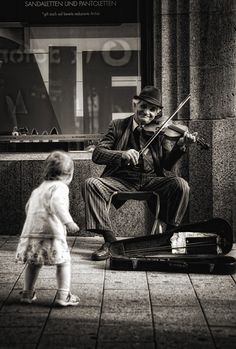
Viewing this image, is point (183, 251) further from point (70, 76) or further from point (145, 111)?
point (70, 76)

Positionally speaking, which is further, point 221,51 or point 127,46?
point 127,46

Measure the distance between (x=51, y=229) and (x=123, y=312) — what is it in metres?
0.70

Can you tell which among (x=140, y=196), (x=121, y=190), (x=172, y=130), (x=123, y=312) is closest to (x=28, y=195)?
(x=121, y=190)

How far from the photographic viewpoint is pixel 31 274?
4.58 metres

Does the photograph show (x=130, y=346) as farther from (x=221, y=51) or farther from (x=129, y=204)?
(x=221, y=51)

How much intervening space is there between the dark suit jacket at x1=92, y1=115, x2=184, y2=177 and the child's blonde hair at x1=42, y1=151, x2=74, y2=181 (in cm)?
178

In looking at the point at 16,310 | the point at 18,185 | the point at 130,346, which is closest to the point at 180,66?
the point at 18,185

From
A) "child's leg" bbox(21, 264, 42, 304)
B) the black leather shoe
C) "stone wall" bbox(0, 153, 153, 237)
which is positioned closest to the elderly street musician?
the black leather shoe

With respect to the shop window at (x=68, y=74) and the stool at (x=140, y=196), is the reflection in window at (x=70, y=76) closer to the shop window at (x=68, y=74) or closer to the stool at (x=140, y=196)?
the shop window at (x=68, y=74)

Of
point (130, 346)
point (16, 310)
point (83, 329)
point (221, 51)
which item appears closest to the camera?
point (130, 346)

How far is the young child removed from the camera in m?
4.47

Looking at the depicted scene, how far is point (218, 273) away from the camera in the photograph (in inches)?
219

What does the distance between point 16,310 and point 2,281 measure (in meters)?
0.87

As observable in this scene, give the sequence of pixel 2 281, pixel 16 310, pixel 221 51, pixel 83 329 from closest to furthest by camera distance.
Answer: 1. pixel 83 329
2. pixel 16 310
3. pixel 2 281
4. pixel 221 51
